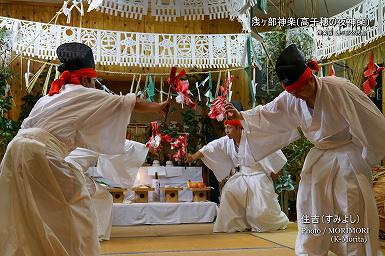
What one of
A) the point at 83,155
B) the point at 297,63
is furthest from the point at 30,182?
the point at 83,155

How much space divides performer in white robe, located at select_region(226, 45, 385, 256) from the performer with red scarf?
2357 mm

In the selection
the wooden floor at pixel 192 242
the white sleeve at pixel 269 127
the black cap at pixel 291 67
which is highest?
the black cap at pixel 291 67

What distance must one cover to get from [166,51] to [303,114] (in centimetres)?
363

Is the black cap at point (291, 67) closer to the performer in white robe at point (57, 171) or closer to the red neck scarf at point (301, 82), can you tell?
the red neck scarf at point (301, 82)

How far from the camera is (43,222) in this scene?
265 centimetres

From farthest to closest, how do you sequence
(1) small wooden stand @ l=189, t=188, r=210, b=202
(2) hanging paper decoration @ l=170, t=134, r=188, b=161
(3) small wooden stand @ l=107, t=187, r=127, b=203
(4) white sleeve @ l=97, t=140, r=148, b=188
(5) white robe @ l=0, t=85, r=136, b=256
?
(2) hanging paper decoration @ l=170, t=134, r=188, b=161, (1) small wooden stand @ l=189, t=188, r=210, b=202, (3) small wooden stand @ l=107, t=187, r=127, b=203, (4) white sleeve @ l=97, t=140, r=148, b=188, (5) white robe @ l=0, t=85, r=136, b=256

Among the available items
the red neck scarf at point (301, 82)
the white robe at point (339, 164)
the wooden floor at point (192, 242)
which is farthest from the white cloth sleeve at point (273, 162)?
the red neck scarf at point (301, 82)

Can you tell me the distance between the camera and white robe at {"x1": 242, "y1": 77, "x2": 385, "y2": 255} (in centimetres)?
288

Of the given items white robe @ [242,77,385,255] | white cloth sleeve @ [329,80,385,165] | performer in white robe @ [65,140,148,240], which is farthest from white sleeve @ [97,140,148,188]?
white cloth sleeve @ [329,80,385,165]

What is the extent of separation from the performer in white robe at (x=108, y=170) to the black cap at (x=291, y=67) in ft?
8.12

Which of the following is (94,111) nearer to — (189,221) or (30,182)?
(30,182)

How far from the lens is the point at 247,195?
5.73m

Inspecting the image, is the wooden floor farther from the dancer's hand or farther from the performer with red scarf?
the dancer's hand

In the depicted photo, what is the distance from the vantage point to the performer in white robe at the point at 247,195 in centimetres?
554
